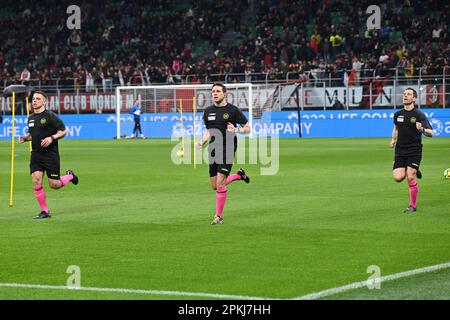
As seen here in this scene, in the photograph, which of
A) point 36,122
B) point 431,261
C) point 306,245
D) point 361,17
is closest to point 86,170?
point 36,122

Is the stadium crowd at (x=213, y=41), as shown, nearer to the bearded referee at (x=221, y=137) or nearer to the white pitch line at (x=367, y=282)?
the bearded referee at (x=221, y=137)

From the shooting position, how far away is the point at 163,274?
412 inches

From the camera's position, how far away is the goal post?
48469 mm

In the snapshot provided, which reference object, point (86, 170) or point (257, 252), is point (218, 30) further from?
point (257, 252)

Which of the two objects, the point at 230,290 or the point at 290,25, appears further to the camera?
the point at 290,25

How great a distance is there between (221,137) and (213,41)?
41.7 m

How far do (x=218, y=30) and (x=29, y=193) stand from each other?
122 ft

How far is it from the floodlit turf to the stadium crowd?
2385cm

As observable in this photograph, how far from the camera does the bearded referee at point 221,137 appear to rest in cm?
1548

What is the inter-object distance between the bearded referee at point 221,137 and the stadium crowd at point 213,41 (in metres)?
31.6

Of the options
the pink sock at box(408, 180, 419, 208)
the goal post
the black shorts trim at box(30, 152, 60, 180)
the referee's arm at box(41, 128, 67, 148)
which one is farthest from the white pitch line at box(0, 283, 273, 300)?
the goal post

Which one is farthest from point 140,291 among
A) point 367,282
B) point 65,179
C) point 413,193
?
point 413,193

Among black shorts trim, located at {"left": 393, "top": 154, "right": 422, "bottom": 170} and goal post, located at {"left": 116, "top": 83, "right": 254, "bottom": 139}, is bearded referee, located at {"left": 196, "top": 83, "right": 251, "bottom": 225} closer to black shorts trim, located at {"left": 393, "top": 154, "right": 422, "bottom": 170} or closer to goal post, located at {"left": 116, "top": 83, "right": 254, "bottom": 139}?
black shorts trim, located at {"left": 393, "top": 154, "right": 422, "bottom": 170}

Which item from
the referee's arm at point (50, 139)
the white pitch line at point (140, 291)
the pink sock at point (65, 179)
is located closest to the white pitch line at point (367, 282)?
the white pitch line at point (140, 291)
